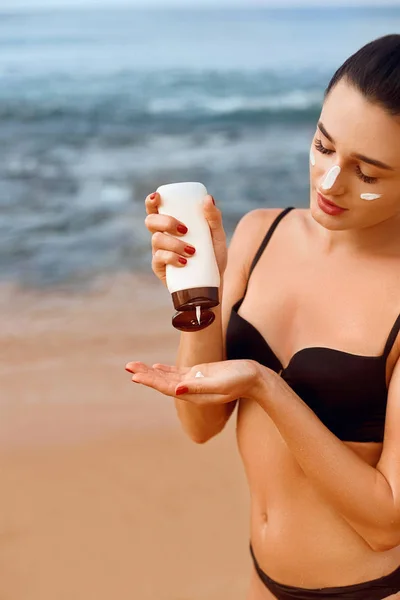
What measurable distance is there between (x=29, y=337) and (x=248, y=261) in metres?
2.87

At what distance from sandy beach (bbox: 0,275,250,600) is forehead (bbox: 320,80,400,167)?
6.18 feet

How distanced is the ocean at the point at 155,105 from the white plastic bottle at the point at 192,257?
15.4 ft

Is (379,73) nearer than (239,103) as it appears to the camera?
Yes

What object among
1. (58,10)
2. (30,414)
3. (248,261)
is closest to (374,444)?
(248,261)

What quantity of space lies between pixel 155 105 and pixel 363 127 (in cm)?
679

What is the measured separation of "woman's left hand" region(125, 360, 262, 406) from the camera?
4.46 feet

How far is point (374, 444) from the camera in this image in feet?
5.09

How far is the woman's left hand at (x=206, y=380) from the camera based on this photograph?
4.46ft

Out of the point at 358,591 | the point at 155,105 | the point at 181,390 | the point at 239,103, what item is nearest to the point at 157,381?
the point at 181,390

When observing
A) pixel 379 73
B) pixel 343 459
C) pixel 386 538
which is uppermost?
pixel 379 73

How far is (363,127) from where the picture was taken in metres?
1.35

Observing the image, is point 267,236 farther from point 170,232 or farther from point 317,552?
point 317,552

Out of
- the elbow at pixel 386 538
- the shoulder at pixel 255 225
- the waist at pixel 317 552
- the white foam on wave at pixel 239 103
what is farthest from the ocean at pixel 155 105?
the elbow at pixel 386 538

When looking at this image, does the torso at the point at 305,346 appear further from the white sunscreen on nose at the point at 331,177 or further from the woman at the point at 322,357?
the white sunscreen on nose at the point at 331,177
